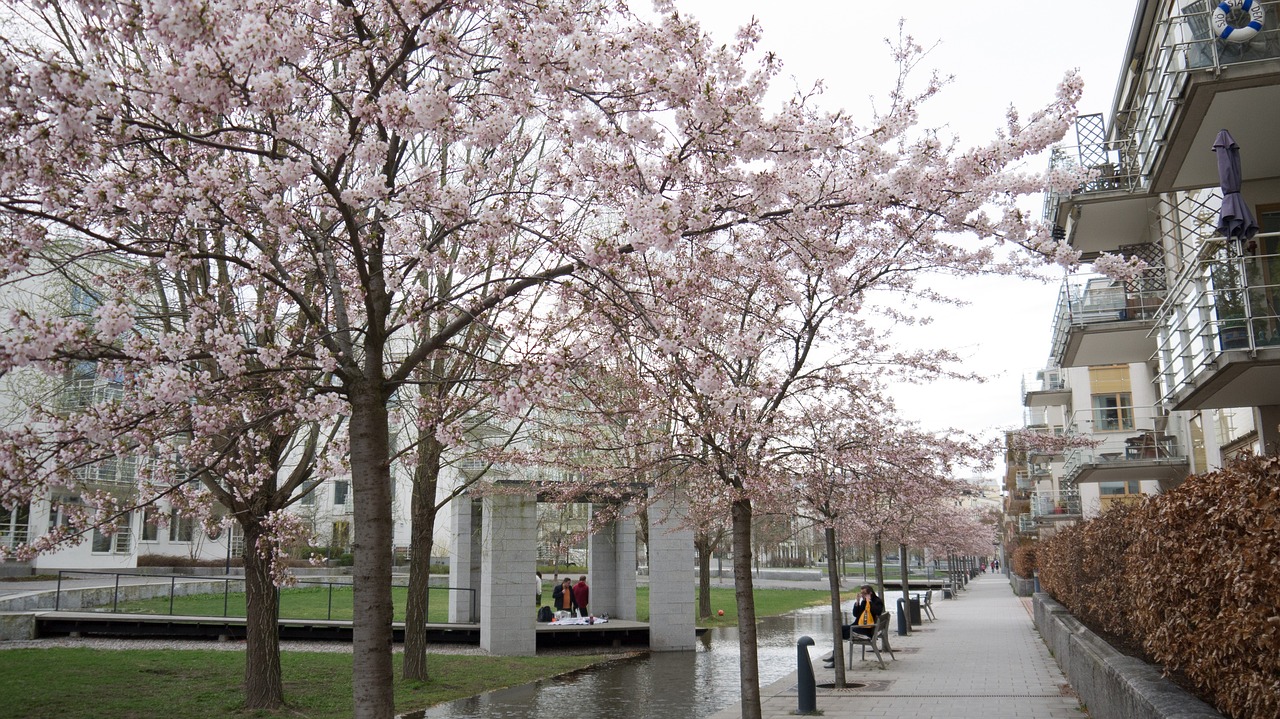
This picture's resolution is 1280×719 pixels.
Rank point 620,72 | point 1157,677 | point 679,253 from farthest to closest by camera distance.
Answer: point 679,253 → point 1157,677 → point 620,72

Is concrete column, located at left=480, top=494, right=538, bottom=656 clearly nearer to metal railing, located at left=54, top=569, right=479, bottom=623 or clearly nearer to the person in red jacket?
metal railing, located at left=54, top=569, right=479, bottom=623

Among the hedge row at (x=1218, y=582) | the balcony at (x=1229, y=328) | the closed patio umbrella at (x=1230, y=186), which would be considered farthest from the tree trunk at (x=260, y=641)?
the closed patio umbrella at (x=1230, y=186)

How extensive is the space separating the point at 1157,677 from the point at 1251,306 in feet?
18.9

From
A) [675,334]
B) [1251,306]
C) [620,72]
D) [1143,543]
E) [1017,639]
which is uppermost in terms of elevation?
[620,72]

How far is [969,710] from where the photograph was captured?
1230 centimetres

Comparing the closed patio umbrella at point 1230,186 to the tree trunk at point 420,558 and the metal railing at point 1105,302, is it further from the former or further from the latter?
the tree trunk at point 420,558

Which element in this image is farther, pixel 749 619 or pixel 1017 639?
pixel 1017 639

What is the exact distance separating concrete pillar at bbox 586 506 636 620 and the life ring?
58.2 ft

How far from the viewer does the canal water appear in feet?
41.9

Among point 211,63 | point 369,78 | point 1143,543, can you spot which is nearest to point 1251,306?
point 1143,543

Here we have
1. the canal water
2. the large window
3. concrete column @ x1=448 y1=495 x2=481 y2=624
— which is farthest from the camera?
the large window

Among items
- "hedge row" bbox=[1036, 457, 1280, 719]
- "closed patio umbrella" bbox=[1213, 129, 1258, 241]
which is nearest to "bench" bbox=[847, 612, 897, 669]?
"hedge row" bbox=[1036, 457, 1280, 719]

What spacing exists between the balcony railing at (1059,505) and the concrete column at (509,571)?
21.4 m

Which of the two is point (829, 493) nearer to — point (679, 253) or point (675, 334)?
point (679, 253)
